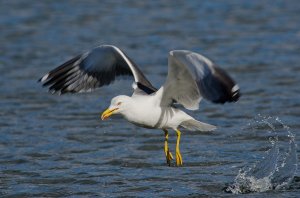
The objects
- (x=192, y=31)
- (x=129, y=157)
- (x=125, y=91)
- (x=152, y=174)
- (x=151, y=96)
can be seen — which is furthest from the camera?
(x=192, y=31)

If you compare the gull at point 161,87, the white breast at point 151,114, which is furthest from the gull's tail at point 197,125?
the white breast at point 151,114

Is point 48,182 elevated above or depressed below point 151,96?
below

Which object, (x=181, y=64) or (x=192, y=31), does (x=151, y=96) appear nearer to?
(x=181, y=64)

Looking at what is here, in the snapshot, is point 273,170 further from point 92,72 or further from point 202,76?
point 92,72

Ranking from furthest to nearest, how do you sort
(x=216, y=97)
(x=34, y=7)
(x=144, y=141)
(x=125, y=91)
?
(x=34, y=7)
(x=125, y=91)
(x=144, y=141)
(x=216, y=97)

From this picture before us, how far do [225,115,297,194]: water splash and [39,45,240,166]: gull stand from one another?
0.78m

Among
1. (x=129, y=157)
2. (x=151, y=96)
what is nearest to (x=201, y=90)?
(x=151, y=96)

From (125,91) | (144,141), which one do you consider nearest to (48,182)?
(144,141)

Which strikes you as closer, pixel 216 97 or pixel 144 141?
pixel 216 97

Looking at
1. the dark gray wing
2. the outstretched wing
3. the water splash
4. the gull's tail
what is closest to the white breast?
the gull's tail

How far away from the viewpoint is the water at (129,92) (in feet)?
37.7

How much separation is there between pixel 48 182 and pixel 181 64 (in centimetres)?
254

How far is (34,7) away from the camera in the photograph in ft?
85.0

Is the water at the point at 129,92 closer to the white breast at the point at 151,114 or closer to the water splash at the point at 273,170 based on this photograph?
the water splash at the point at 273,170
